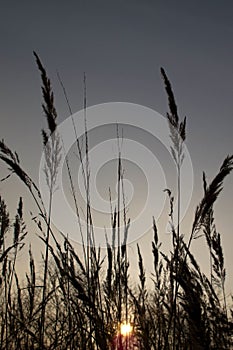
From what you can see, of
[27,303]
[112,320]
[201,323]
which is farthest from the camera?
[27,303]

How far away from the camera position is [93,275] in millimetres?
2447

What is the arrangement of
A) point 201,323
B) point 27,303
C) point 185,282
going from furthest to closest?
point 27,303 → point 185,282 → point 201,323

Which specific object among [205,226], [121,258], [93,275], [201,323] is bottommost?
[201,323]

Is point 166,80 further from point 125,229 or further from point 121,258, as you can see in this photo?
point 121,258

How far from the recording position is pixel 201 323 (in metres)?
1.59

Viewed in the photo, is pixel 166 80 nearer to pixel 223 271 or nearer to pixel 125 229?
pixel 125 229

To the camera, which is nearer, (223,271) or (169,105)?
(169,105)

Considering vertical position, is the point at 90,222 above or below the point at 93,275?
above

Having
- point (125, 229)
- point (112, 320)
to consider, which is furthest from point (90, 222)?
point (112, 320)

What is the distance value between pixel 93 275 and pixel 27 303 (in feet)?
5.66

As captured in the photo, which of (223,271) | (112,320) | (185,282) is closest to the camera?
(185,282)

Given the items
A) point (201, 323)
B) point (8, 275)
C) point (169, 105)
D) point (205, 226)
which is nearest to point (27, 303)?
point (8, 275)

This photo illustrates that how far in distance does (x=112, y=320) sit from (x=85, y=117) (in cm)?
130

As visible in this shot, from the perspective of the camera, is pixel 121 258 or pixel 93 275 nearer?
pixel 93 275
